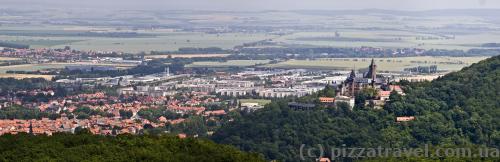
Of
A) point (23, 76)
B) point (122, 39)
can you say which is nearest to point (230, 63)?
point (23, 76)

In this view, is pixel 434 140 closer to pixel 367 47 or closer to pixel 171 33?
pixel 367 47

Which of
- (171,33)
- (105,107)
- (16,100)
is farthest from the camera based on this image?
(171,33)

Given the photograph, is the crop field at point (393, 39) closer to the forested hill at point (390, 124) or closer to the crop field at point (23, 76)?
the crop field at point (23, 76)

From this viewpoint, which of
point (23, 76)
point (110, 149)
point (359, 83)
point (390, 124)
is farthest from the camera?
point (23, 76)

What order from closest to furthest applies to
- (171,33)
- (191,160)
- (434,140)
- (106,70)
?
1. (191,160)
2. (434,140)
3. (106,70)
4. (171,33)

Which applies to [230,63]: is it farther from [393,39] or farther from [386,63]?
[393,39]

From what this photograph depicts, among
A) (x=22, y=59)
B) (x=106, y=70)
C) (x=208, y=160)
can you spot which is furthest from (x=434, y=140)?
(x=22, y=59)

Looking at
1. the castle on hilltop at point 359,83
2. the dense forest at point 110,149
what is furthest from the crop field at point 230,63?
the dense forest at point 110,149
